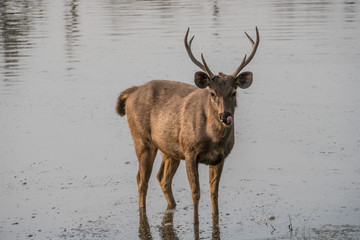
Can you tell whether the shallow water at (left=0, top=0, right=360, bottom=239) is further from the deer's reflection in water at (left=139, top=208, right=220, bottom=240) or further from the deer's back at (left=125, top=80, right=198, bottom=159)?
the deer's back at (left=125, top=80, right=198, bottom=159)

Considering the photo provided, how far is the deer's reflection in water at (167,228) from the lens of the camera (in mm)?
8938

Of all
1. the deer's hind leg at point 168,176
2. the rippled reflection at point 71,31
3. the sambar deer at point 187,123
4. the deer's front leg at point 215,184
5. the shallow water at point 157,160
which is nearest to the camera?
the sambar deer at point 187,123

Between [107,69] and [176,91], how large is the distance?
1063 cm

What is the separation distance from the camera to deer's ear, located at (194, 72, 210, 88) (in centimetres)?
914

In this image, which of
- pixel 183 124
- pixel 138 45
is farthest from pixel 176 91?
pixel 138 45

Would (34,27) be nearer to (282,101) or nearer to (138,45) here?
(138,45)

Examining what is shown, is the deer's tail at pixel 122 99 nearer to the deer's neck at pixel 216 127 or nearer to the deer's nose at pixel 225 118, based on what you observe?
the deer's neck at pixel 216 127

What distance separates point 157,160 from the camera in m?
12.2

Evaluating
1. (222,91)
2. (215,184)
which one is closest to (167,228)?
(215,184)

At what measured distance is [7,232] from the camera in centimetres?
913

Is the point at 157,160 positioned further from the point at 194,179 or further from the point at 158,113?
the point at 194,179

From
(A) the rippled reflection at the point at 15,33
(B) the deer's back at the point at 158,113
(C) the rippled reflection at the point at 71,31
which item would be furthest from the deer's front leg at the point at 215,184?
(C) the rippled reflection at the point at 71,31

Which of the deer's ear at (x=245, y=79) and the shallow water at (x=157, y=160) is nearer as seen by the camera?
the deer's ear at (x=245, y=79)

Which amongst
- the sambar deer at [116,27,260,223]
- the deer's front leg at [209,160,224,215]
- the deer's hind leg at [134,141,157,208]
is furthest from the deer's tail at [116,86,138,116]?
the deer's front leg at [209,160,224,215]
